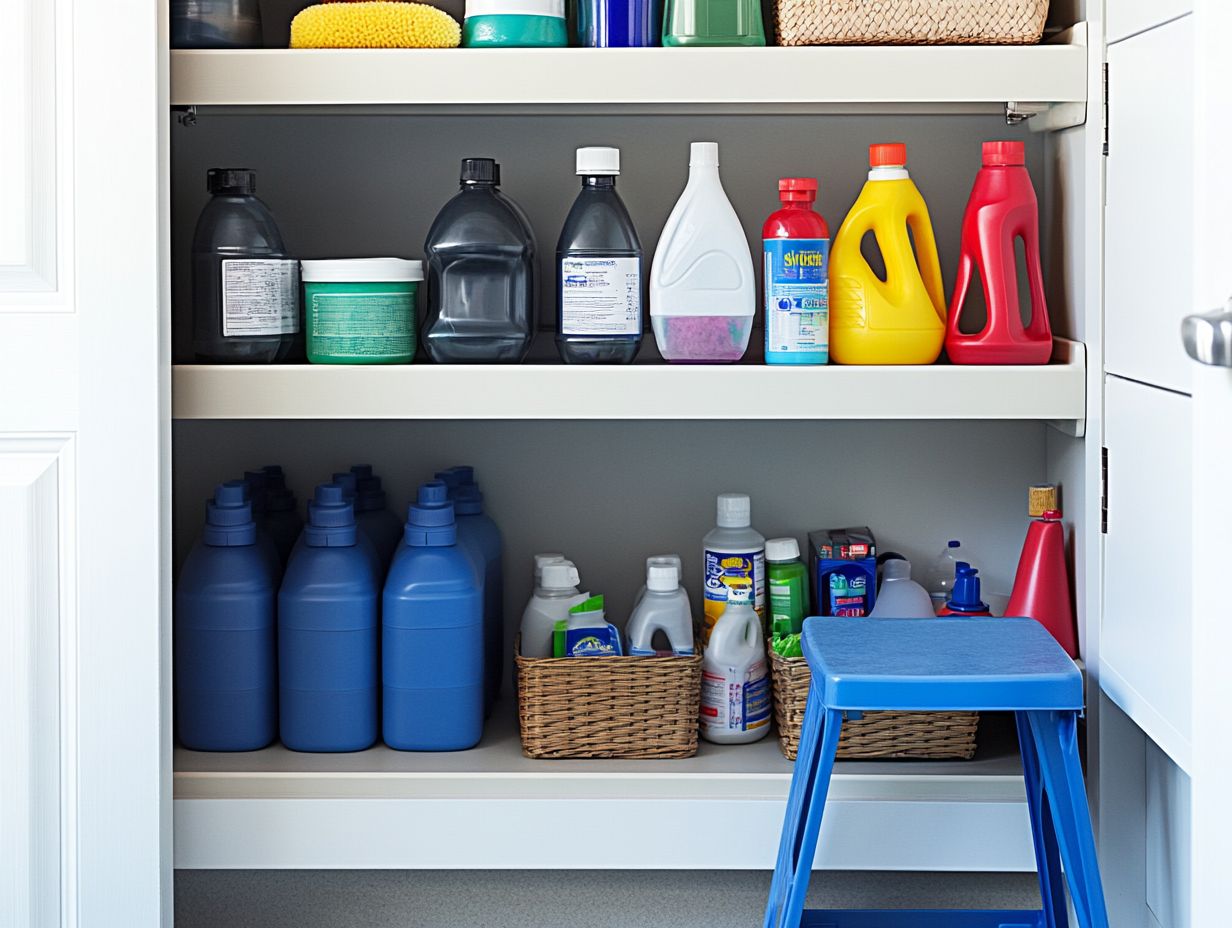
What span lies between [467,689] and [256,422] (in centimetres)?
39

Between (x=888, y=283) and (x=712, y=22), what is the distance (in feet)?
0.92

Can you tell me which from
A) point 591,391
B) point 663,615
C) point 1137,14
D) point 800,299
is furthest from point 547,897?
point 1137,14

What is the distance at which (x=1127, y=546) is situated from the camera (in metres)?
1.13

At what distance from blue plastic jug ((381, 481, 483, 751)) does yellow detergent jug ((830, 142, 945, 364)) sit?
40cm

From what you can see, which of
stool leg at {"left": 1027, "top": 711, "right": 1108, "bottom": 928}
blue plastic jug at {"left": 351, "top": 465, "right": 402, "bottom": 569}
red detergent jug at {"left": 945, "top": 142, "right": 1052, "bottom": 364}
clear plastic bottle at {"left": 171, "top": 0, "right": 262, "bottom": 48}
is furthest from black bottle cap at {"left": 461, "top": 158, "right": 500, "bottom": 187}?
stool leg at {"left": 1027, "top": 711, "right": 1108, "bottom": 928}

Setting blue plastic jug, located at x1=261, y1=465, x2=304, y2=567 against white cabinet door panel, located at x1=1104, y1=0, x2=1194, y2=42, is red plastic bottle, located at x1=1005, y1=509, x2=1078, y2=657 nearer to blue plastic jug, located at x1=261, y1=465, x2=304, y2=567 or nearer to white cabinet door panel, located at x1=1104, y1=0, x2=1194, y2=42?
white cabinet door panel, located at x1=1104, y1=0, x2=1194, y2=42

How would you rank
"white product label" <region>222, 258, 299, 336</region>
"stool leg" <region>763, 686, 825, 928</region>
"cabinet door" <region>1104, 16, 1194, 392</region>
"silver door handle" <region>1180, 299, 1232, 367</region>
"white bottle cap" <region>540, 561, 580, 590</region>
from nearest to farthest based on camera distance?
"silver door handle" <region>1180, 299, 1232, 367</region> < "cabinet door" <region>1104, 16, 1194, 392</region> < "stool leg" <region>763, 686, 825, 928</region> < "white product label" <region>222, 258, 299, 336</region> < "white bottle cap" <region>540, 561, 580, 590</region>

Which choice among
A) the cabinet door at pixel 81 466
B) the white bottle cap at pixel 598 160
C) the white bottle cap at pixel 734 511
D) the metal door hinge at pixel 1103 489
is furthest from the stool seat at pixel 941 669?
the cabinet door at pixel 81 466

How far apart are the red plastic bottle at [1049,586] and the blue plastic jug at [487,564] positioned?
0.52m

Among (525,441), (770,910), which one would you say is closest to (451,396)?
(525,441)

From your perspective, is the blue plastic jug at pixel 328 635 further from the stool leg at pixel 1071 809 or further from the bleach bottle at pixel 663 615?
the stool leg at pixel 1071 809

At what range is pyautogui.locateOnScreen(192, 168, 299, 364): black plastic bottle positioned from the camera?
48.1 inches

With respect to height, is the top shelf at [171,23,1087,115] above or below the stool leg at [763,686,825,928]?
Answer: above

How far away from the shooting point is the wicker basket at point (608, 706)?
1.26 m
